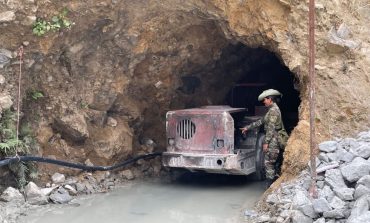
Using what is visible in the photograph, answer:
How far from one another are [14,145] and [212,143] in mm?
3380

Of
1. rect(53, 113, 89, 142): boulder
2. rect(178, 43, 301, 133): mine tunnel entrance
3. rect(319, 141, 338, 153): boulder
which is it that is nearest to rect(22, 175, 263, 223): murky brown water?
rect(53, 113, 89, 142): boulder

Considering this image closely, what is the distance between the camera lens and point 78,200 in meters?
7.46

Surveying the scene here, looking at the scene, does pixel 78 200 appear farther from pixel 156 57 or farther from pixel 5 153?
pixel 156 57

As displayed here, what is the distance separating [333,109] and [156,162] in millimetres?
4204

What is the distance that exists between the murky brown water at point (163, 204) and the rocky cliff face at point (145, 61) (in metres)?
1.07

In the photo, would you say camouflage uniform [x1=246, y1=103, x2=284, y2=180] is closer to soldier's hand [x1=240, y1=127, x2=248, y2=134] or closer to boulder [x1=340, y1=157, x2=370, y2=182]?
soldier's hand [x1=240, y1=127, x2=248, y2=134]

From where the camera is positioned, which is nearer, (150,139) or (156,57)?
(156,57)

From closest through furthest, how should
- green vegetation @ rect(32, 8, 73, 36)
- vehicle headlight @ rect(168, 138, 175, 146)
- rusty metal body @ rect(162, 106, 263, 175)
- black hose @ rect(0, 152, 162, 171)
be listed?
black hose @ rect(0, 152, 162, 171) → green vegetation @ rect(32, 8, 73, 36) → rusty metal body @ rect(162, 106, 263, 175) → vehicle headlight @ rect(168, 138, 175, 146)

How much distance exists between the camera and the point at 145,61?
914cm

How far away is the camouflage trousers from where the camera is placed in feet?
25.3

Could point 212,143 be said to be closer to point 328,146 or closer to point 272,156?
point 272,156

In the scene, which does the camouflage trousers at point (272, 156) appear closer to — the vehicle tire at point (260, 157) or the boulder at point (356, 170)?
the vehicle tire at point (260, 157)

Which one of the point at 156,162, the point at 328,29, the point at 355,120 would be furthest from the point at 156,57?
the point at 355,120

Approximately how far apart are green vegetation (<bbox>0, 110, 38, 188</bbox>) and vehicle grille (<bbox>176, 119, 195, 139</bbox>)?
268cm
